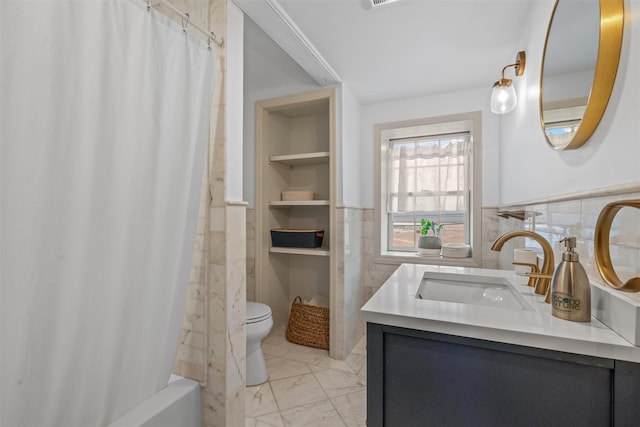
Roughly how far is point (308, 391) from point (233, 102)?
179 cm

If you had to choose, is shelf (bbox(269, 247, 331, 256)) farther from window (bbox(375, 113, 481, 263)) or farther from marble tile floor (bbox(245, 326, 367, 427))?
marble tile floor (bbox(245, 326, 367, 427))

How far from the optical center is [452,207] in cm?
262

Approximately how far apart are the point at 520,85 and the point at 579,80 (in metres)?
0.91

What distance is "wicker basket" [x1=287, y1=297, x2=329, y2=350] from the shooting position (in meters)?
2.40

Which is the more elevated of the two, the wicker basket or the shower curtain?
the shower curtain

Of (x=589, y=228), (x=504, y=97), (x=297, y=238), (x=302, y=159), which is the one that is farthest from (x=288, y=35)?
(x=589, y=228)

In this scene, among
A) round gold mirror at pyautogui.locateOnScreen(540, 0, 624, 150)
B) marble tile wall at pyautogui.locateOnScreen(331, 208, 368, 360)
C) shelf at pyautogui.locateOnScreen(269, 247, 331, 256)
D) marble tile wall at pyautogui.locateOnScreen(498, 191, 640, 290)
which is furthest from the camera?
shelf at pyautogui.locateOnScreen(269, 247, 331, 256)

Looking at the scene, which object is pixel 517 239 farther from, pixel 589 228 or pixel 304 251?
pixel 304 251

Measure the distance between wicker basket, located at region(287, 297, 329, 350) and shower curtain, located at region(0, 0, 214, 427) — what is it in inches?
58.6

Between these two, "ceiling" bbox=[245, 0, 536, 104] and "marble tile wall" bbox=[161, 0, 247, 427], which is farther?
"ceiling" bbox=[245, 0, 536, 104]

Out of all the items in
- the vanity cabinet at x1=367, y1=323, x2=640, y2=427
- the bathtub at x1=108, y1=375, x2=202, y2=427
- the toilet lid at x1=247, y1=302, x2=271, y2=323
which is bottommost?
the bathtub at x1=108, y1=375, x2=202, y2=427

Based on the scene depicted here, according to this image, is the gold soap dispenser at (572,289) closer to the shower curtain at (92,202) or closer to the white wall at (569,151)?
the white wall at (569,151)

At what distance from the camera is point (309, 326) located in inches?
96.9

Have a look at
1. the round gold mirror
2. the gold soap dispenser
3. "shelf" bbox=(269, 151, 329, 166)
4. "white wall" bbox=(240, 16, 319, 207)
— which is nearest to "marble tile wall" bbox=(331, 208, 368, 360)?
"shelf" bbox=(269, 151, 329, 166)
